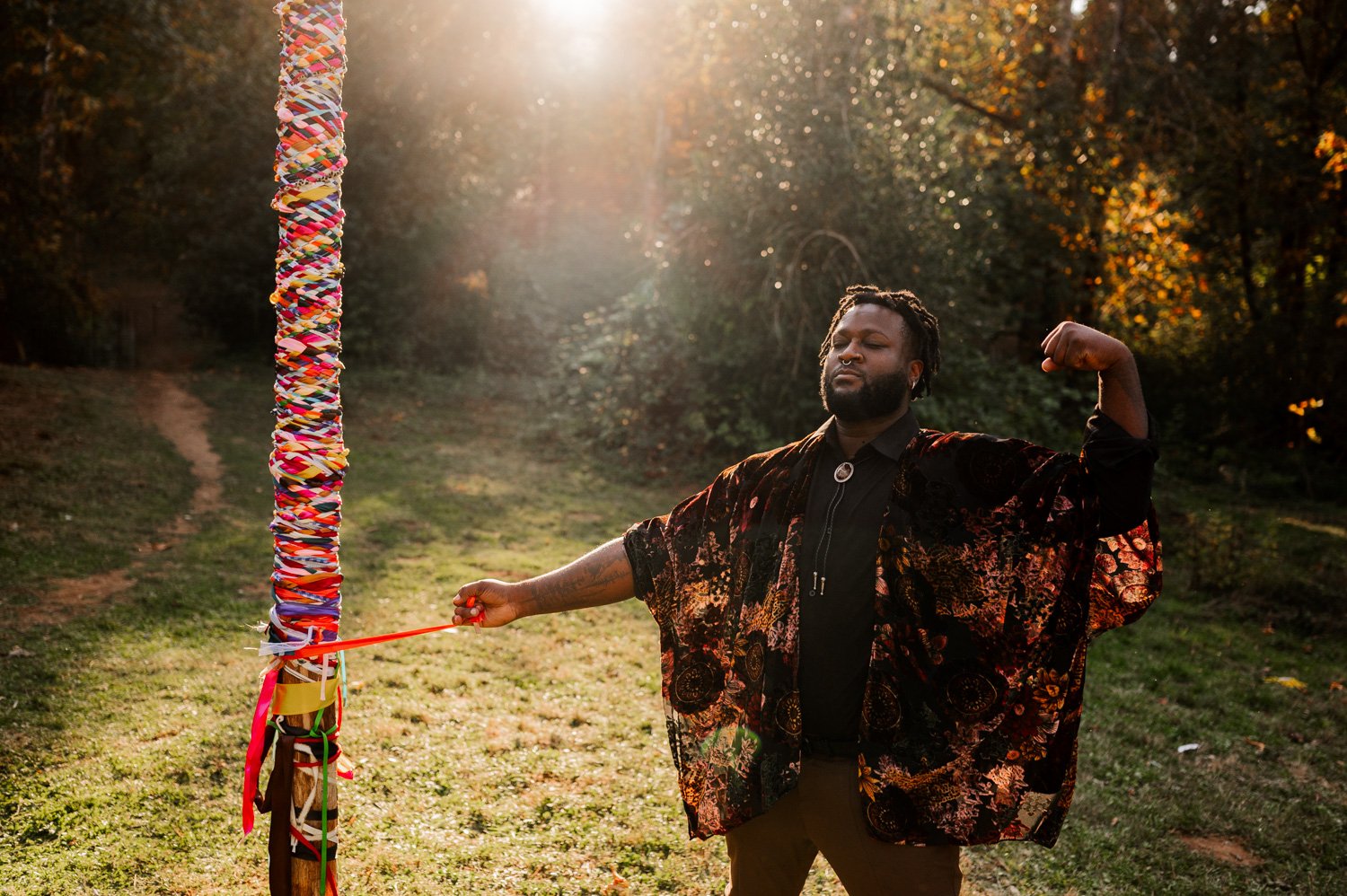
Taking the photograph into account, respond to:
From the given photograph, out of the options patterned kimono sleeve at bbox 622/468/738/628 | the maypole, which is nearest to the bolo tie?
patterned kimono sleeve at bbox 622/468/738/628

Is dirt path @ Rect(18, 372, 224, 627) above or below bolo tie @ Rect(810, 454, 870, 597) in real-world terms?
below

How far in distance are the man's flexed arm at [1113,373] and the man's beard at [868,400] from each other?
50 centimetres

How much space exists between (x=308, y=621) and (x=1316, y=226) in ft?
53.8

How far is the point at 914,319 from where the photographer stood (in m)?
2.99

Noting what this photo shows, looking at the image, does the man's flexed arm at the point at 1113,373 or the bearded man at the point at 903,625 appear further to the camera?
the bearded man at the point at 903,625

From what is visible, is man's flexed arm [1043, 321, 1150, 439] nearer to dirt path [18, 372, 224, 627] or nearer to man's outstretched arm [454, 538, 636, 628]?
man's outstretched arm [454, 538, 636, 628]

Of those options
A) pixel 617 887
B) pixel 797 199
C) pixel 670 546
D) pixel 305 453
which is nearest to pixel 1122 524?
pixel 670 546

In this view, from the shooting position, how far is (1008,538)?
253 centimetres

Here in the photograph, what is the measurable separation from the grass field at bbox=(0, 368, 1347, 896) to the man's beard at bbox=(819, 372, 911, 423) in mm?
2386

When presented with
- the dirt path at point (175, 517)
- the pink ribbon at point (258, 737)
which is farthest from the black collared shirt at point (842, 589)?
the dirt path at point (175, 517)

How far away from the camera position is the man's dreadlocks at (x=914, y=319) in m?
2.97

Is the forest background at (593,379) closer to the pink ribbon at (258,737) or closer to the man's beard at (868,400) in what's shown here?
the pink ribbon at (258,737)

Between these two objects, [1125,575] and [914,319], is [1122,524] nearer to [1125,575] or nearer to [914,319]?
[1125,575]

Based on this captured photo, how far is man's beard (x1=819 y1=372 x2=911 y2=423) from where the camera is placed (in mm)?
2779
